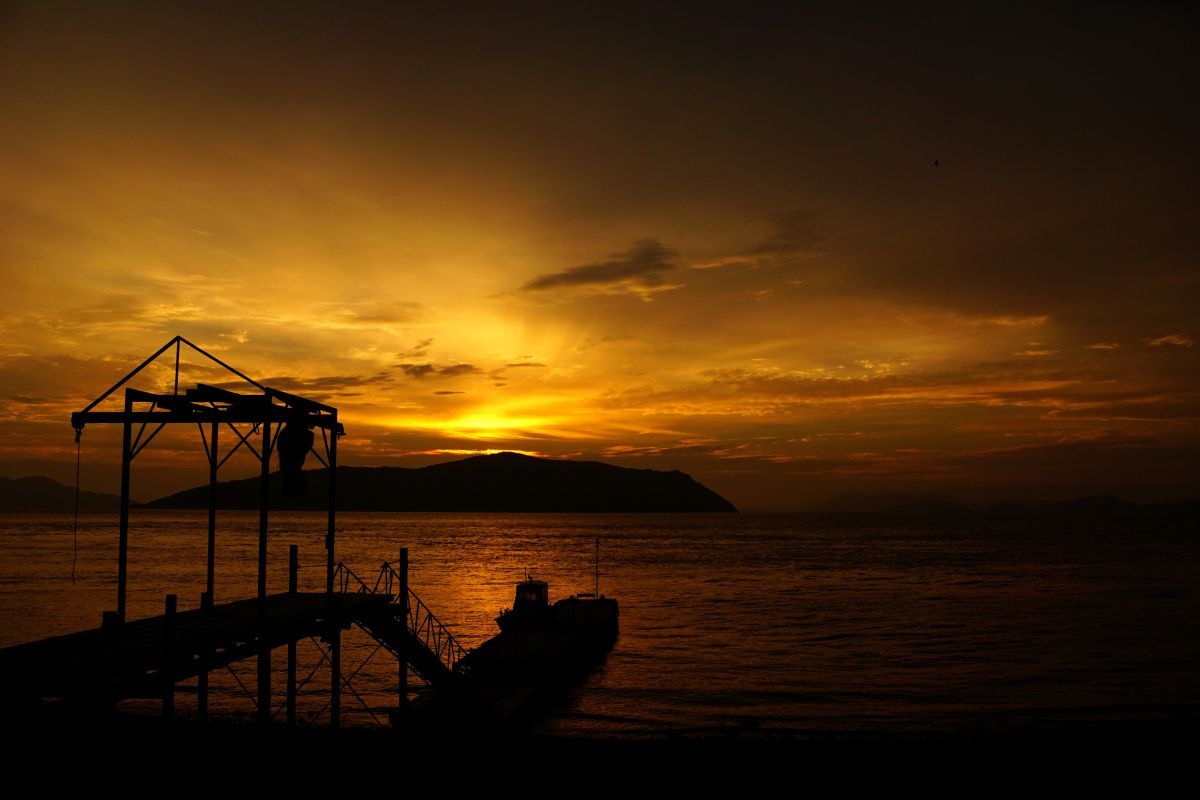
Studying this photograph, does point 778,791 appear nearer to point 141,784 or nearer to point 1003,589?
point 141,784

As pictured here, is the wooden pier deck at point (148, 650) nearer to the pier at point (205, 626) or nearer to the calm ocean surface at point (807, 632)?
the pier at point (205, 626)

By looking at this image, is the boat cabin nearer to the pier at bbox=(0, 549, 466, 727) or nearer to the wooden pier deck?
the pier at bbox=(0, 549, 466, 727)

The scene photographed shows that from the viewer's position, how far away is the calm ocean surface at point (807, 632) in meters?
34.9

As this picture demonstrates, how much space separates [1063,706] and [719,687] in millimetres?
14449

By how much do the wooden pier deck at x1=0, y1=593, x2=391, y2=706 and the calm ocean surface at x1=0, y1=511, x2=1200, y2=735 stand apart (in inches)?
494

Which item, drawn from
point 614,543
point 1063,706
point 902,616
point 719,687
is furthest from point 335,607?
point 614,543

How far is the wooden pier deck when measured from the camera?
13.9 meters

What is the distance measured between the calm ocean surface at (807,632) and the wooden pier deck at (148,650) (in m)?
12.5

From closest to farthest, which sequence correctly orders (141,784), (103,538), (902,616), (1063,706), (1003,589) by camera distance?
(141,784) → (1063,706) → (902,616) → (1003,589) → (103,538)

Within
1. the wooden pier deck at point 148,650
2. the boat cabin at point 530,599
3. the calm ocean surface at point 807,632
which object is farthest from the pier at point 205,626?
the boat cabin at point 530,599

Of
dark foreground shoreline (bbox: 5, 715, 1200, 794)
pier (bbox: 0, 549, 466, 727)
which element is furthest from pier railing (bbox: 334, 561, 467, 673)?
dark foreground shoreline (bbox: 5, 715, 1200, 794)

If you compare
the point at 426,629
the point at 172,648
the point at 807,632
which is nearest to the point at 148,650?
the point at 172,648

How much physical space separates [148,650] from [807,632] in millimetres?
48912

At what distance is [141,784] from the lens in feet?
61.3
